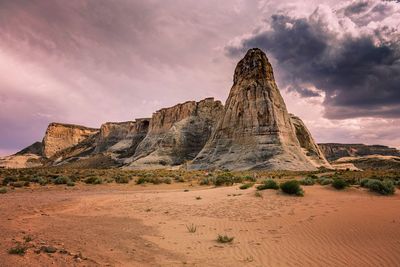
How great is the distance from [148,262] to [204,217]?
4.39m

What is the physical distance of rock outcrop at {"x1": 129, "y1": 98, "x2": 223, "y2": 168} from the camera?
68.7 metres

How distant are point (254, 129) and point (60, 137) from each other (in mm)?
91317

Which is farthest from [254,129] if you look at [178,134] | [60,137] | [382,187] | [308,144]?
[60,137]

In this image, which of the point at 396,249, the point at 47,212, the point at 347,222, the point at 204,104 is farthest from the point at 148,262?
the point at 204,104

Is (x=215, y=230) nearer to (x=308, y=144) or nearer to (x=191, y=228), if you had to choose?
(x=191, y=228)

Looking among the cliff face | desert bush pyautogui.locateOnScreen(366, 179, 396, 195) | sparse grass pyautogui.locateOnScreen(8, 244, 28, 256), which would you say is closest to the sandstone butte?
the cliff face

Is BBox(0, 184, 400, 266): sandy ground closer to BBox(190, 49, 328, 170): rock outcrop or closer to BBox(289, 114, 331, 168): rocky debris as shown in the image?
BBox(190, 49, 328, 170): rock outcrop

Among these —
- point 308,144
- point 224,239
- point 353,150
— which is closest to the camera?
point 224,239

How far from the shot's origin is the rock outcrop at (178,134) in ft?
225

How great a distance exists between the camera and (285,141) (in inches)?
1879

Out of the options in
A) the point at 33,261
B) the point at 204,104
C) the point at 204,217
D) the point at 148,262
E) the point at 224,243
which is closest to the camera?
the point at 33,261

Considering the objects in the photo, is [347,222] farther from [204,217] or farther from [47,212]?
[47,212]

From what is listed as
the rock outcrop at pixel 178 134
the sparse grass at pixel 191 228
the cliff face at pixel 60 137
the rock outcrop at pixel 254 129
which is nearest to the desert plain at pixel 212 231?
the sparse grass at pixel 191 228

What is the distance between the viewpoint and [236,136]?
5197cm
